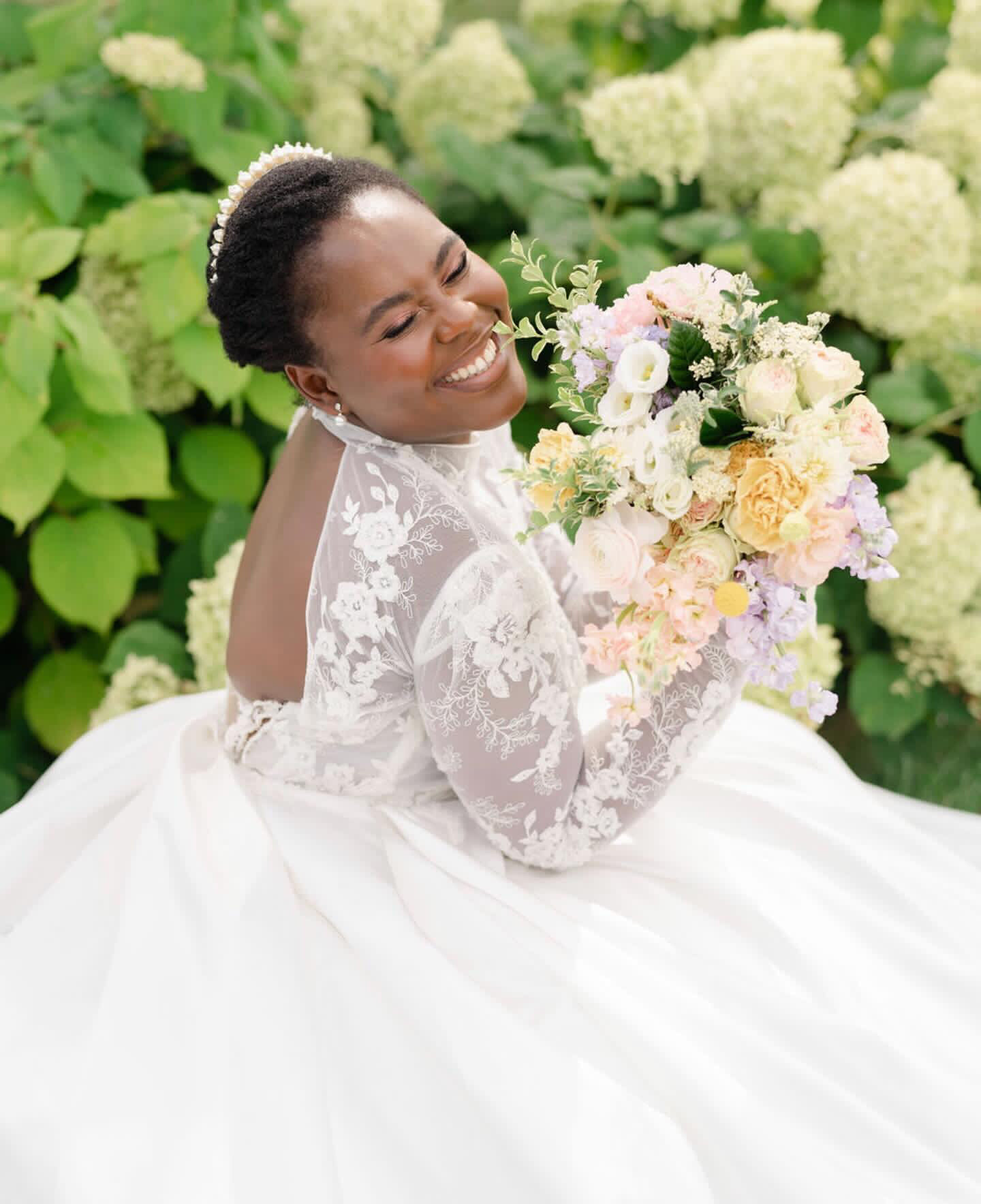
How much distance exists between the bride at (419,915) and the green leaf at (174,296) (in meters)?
0.82

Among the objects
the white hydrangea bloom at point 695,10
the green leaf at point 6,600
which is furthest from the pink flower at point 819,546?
the white hydrangea bloom at point 695,10

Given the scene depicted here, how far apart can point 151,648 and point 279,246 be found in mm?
1267

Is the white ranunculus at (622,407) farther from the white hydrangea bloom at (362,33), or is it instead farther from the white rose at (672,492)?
the white hydrangea bloom at (362,33)

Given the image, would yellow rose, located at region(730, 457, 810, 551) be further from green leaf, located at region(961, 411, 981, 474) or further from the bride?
green leaf, located at region(961, 411, 981, 474)

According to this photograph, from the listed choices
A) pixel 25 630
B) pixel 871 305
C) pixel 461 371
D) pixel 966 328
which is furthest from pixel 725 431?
pixel 25 630

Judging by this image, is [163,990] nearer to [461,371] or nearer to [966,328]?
[461,371]

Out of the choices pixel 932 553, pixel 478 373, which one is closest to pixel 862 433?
pixel 478 373

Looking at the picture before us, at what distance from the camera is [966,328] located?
2.30m

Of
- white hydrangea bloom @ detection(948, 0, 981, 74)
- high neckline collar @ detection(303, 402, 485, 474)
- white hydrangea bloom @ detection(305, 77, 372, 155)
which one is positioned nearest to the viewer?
high neckline collar @ detection(303, 402, 485, 474)

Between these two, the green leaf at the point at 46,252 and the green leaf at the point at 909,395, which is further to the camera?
the green leaf at the point at 909,395

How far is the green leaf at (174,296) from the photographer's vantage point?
2.11m

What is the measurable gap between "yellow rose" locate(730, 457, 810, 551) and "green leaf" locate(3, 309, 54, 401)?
134cm

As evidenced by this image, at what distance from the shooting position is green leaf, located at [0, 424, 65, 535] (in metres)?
2.01

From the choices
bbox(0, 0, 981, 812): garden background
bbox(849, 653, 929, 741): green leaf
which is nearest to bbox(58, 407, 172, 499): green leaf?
bbox(0, 0, 981, 812): garden background
